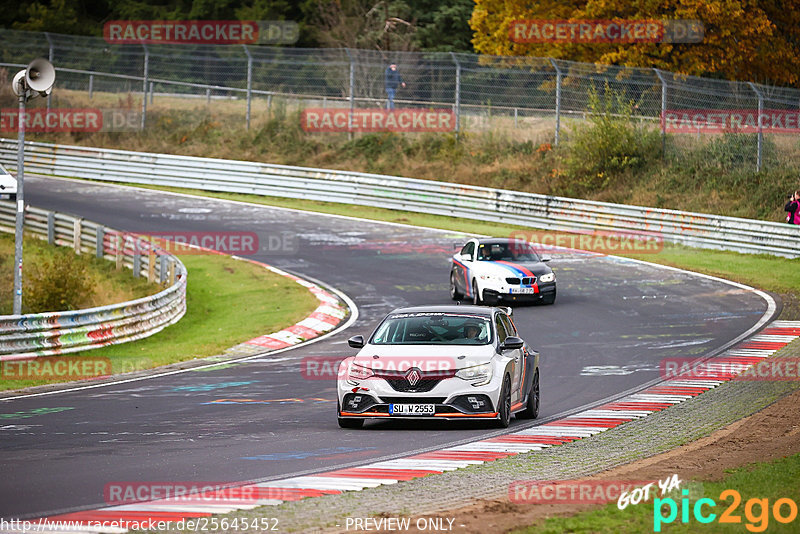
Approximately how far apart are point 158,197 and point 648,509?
32.9m

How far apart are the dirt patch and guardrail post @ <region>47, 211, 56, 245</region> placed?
22.8 metres

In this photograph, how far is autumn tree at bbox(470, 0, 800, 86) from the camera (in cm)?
4044

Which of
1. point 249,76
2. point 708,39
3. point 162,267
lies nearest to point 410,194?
point 249,76

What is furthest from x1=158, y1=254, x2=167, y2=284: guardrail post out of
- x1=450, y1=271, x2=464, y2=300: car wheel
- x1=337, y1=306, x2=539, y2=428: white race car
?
x1=337, y1=306, x2=539, y2=428: white race car

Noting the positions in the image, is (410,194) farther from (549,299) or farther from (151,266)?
(549,299)

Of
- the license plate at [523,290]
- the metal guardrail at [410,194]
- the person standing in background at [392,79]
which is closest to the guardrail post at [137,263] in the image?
the license plate at [523,290]

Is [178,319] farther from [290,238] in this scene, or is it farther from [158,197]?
[158,197]

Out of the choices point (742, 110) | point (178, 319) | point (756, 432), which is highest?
point (742, 110)

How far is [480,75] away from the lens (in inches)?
1457

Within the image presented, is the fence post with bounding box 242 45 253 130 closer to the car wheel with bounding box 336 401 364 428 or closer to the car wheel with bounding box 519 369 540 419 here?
the car wheel with bounding box 519 369 540 419

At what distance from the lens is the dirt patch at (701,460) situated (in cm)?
743

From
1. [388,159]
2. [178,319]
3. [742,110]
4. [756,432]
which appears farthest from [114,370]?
[388,159]

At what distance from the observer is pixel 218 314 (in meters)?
24.3

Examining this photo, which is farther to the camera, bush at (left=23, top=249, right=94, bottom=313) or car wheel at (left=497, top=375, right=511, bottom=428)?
bush at (left=23, top=249, right=94, bottom=313)
